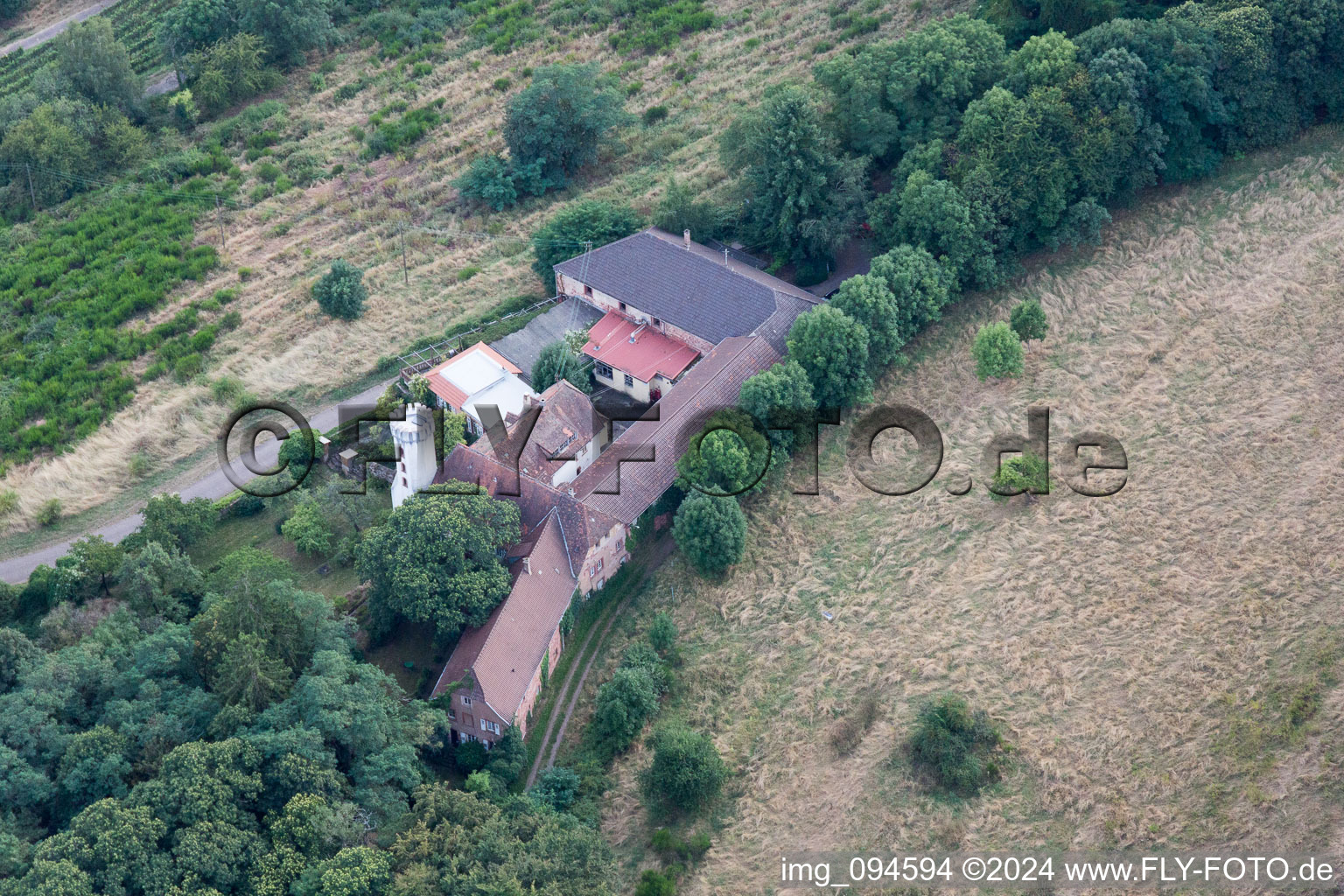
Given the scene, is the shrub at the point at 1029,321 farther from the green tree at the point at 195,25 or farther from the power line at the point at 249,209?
the green tree at the point at 195,25

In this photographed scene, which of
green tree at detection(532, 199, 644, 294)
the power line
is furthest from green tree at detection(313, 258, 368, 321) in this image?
green tree at detection(532, 199, 644, 294)

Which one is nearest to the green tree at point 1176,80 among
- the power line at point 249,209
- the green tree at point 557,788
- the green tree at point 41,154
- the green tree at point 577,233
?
the green tree at point 577,233

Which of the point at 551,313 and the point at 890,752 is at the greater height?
the point at 551,313

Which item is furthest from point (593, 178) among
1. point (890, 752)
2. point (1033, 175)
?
point (890, 752)

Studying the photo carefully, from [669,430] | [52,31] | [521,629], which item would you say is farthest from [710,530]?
[52,31]

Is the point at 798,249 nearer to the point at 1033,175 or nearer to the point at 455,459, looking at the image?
the point at 1033,175

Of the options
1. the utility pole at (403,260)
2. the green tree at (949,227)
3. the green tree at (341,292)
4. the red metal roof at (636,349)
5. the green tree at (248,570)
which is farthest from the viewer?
the utility pole at (403,260)

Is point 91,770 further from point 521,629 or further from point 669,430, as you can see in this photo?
point 669,430
